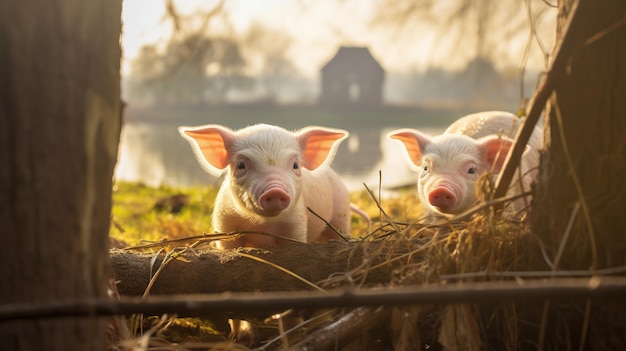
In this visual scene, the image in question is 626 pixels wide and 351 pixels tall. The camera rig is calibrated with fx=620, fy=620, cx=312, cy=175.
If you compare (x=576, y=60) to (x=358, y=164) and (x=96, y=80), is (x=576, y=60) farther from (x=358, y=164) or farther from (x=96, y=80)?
(x=358, y=164)

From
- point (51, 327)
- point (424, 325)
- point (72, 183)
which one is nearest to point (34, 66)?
point (72, 183)

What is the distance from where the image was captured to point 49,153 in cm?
139

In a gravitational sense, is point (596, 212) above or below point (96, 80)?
below

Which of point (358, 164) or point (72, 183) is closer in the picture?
point (72, 183)

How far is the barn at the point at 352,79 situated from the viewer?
13.0m

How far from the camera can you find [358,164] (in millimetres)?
10375

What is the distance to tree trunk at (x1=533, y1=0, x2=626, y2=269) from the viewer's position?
1882 millimetres

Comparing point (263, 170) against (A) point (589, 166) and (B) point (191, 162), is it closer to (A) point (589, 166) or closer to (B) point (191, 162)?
(A) point (589, 166)

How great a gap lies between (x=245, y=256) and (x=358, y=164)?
803 centimetres

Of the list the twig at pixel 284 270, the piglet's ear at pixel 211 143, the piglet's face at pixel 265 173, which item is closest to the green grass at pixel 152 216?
the piglet's ear at pixel 211 143

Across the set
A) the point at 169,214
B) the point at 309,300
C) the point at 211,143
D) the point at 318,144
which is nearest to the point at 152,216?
the point at 169,214

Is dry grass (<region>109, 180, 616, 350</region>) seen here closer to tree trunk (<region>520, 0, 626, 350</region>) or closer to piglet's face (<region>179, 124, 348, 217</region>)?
tree trunk (<region>520, 0, 626, 350</region>)

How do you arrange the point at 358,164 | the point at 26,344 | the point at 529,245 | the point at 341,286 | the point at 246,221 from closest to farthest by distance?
the point at 26,344, the point at 529,245, the point at 341,286, the point at 246,221, the point at 358,164

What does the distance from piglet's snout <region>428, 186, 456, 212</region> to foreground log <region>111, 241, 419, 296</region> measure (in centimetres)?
66
